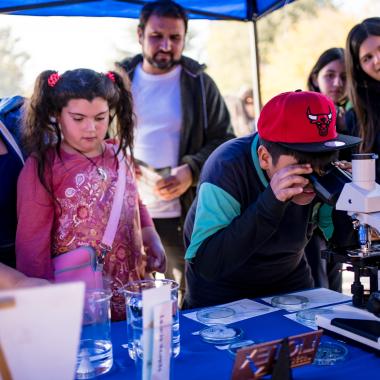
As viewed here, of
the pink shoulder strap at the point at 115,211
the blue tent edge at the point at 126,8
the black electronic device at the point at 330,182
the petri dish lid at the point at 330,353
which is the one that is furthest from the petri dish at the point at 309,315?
the blue tent edge at the point at 126,8

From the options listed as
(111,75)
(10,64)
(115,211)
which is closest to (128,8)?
(111,75)

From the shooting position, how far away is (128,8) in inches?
129

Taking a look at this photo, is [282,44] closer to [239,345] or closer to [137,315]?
[239,345]

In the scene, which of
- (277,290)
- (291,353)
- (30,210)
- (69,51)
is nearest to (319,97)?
(277,290)

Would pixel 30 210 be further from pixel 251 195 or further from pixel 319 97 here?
Answer: pixel 319 97

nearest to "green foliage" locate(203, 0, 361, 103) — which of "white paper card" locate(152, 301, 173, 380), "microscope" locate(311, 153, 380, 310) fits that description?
"microscope" locate(311, 153, 380, 310)

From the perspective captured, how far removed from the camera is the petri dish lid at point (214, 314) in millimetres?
1521

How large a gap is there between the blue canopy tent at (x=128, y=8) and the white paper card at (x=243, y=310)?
2008mm

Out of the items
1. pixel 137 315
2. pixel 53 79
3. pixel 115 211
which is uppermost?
pixel 53 79

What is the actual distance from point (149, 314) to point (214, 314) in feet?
1.93

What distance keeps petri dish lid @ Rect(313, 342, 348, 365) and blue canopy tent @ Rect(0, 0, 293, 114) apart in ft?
7.59

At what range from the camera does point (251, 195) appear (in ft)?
5.67

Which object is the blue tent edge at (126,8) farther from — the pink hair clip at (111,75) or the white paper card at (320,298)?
the white paper card at (320,298)

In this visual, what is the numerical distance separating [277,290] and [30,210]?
797 millimetres
